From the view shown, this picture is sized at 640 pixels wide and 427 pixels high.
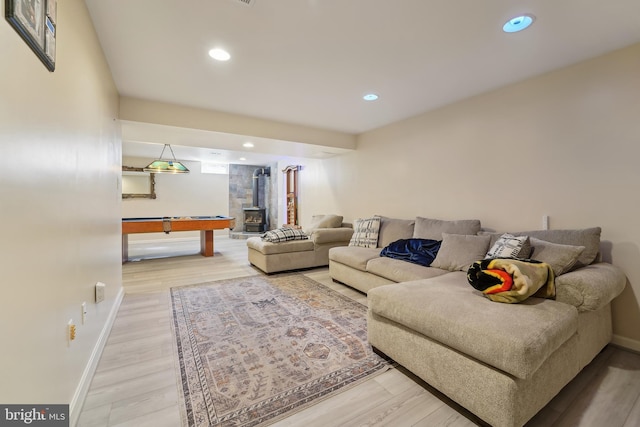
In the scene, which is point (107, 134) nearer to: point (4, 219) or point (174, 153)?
point (4, 219)

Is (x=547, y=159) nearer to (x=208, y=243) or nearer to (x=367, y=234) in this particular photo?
(x=367, y=234)

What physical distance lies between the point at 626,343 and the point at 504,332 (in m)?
1.84

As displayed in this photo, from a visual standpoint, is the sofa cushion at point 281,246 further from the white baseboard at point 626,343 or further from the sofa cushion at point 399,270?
the white baseboard at point 626,343

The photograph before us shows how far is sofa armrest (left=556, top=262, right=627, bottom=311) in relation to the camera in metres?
1.60

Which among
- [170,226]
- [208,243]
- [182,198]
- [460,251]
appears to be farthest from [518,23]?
[182,198]

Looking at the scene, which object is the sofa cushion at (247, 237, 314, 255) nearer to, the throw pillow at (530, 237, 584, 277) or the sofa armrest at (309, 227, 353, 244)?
the sofa armrest at (309, 227, 353, 244)

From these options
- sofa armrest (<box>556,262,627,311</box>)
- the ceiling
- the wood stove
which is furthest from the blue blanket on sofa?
the wood stove

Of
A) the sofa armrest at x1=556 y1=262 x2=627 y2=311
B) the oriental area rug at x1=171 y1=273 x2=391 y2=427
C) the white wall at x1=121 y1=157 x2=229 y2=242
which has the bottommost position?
the oriental area rug at x1=171 y1=273 x2=391 y2=427

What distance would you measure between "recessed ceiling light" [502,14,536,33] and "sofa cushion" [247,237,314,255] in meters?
3.46

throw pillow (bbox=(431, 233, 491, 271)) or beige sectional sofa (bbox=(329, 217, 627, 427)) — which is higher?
throw pillow (bbox=(431, 233, 491, 271))

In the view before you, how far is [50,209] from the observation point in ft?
3.97

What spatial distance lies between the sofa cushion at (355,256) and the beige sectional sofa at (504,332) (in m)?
1.12

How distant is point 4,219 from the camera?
86cm

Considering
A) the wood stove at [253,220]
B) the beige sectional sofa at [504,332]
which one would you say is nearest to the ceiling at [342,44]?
the beige sectional sofa at [504,332]
